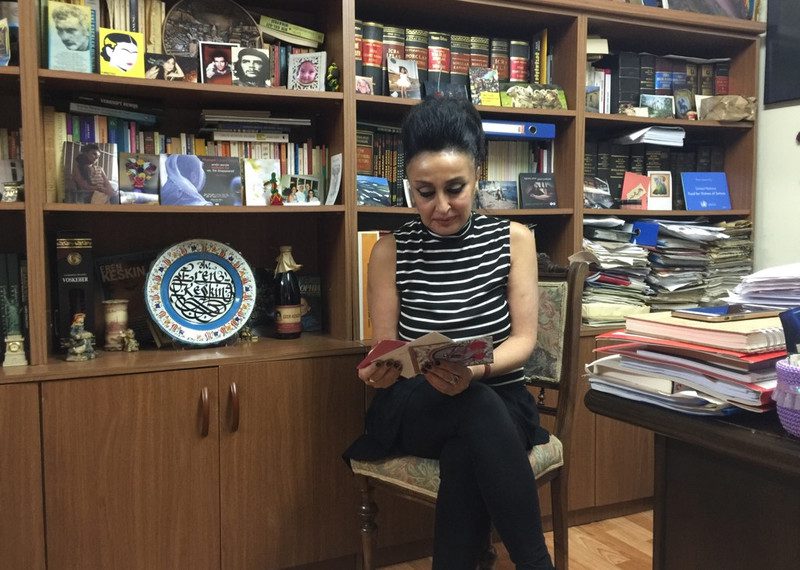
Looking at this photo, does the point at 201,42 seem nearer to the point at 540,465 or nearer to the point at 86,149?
the point at 86,149

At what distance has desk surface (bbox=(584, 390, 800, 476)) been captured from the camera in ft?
2.17

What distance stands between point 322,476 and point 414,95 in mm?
1176

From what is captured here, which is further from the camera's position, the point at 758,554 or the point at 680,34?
the point at 680,34

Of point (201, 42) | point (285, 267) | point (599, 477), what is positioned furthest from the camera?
point (599, 477)

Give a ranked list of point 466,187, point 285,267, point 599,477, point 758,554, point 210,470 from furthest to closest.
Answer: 1. point 599,477
2. point 285,267
3. point 210,470
4. point 466,187
5. point 758,554

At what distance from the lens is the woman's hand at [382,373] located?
140 centimetres

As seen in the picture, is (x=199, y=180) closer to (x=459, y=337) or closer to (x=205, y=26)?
(x=205, y=26)

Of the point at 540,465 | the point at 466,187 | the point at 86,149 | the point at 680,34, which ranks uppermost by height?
the point at 680,34

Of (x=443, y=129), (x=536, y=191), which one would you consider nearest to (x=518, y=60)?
(x=536, y=191)

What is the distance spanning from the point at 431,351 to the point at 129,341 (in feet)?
3.27

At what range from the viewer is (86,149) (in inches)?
69.7

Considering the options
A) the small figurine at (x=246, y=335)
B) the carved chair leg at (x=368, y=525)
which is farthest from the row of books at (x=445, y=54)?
the carved chair leg at (x=368, y=525)

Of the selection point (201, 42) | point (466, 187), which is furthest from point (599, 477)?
point (201, 42)

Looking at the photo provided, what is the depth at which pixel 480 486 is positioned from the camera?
1339 millimetres
